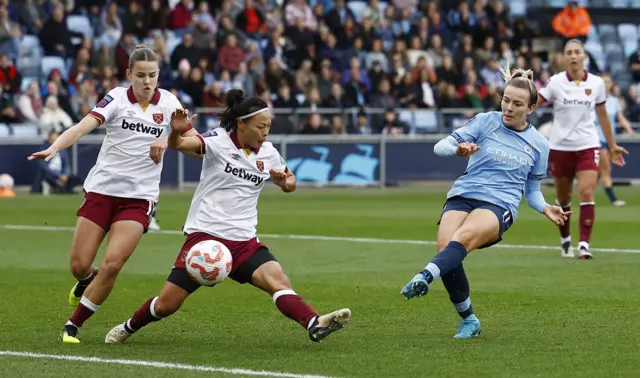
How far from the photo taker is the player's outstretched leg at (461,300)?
936cm

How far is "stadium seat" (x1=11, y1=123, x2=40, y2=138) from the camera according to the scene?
27641 mm

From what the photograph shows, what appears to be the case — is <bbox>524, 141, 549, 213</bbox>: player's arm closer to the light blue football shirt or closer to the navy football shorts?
the light blue football shirt

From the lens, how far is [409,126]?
31.0 m

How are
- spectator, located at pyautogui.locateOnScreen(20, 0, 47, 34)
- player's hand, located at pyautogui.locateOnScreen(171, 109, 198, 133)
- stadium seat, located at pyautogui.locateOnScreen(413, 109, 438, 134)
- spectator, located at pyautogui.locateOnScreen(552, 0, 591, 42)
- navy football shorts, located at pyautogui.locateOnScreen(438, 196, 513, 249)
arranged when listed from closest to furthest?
player's hand, located at pyautogui.locateOnScreen(171, 109, 198, 133) → navy football shorts, located at pyautogui.locateOnScreen(438, 196, 513, 249) → spectator, located at pyautogui.locateOnScreen(20, 0, 47, 34) → stadium seat, located at pyautogui.locateOnScreen(413, 109, 438, 134) → spectator, located at pyautogui.locateOnScreen(552, 0, 591, 42)

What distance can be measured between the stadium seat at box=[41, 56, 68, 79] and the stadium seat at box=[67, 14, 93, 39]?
1.32m

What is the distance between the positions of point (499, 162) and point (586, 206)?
602 cm

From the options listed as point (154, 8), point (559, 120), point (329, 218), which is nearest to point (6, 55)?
point (154, 8)

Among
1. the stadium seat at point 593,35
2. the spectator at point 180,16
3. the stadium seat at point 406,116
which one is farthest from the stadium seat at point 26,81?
the stadium seat at point 593,35

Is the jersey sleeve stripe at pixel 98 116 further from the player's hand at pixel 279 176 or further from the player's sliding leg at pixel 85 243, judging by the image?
the player's hand at pixel 279 176

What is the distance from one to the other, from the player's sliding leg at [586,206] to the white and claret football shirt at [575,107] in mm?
367

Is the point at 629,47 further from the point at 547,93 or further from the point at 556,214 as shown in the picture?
the point at 556,214

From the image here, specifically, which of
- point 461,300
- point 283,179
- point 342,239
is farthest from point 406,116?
point 283,179

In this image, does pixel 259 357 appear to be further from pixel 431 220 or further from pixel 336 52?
pixel 336 52

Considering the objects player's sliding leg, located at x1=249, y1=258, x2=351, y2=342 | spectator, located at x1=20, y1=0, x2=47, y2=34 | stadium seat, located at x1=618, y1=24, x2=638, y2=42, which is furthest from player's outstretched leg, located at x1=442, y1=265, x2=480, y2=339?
stadium seat, located at x1=618, y1=24, x2=638, y2=42
